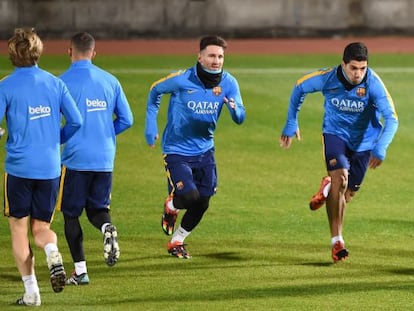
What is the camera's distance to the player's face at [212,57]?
13.8 meters

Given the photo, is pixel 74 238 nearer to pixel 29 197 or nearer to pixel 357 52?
pixel 29 197

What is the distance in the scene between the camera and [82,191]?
12.9 meters

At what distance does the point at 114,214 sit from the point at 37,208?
5.23 meters

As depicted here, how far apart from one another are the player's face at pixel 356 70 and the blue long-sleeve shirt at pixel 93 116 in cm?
240

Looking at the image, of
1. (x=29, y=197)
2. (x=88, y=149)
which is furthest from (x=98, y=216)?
(x=29, y=197)

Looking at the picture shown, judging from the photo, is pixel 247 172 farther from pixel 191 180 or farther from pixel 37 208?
pixel 37 208

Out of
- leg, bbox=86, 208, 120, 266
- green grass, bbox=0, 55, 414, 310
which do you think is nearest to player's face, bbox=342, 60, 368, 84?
green grass, bbox=0, 55, 414, 310

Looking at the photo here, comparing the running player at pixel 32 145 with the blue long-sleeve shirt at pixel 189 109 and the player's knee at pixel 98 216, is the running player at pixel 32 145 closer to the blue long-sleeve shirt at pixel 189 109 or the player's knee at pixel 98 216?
the player's knee at pixel 98 216

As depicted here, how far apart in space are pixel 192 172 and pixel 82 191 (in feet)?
5.62

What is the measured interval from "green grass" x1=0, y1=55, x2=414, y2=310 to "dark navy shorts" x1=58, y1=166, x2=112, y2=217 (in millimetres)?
711

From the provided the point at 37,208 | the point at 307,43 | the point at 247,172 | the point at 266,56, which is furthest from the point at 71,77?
Result: the point at 307,43

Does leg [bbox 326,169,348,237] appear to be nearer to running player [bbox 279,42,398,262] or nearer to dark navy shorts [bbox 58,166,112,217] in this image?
running player [bbox 279,42,398,262]

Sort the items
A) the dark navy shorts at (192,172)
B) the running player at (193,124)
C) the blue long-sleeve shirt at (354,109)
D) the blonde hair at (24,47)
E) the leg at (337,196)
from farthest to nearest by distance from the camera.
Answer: the leg at (337,196)
the dark navy shorts at (192,172)
the running player at (193,124)
the blue long-sleeve shirt at (354,109)
the blonde hair at (24,47)

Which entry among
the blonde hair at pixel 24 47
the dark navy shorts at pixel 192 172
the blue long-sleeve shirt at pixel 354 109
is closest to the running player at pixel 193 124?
the dark navy shorts at pixel 192 172
